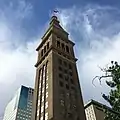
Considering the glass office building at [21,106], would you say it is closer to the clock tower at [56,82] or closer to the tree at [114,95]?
the clock tower at [56,82]

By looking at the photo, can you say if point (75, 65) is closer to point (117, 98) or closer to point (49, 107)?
point (49, 107)

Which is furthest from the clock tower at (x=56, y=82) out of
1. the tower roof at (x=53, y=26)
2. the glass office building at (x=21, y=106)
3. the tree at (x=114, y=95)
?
the glass office building at (x=21, y=106)

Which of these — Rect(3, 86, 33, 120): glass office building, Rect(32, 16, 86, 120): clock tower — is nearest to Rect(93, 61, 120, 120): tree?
Rect(32, 16, 86, 120): clock tower

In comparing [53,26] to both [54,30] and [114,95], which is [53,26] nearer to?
[54,30]

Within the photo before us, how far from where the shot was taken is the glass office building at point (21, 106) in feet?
444

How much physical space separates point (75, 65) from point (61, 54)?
4856mm

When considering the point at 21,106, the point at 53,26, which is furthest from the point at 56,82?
the point at 21,106

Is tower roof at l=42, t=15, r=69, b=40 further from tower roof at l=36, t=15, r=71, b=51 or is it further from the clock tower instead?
the clock tower

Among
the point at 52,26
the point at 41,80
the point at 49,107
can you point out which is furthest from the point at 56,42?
the point at 49,107

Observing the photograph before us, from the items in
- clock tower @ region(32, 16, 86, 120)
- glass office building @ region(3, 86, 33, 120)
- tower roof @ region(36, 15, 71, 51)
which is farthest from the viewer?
glass office building @ region(3, 86, 33, 120)

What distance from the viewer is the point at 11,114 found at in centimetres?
14150

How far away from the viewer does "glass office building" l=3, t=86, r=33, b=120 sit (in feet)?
444

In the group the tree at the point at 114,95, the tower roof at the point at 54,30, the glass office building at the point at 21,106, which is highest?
the glass office building at the point at 21,106

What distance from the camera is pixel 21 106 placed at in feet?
454
